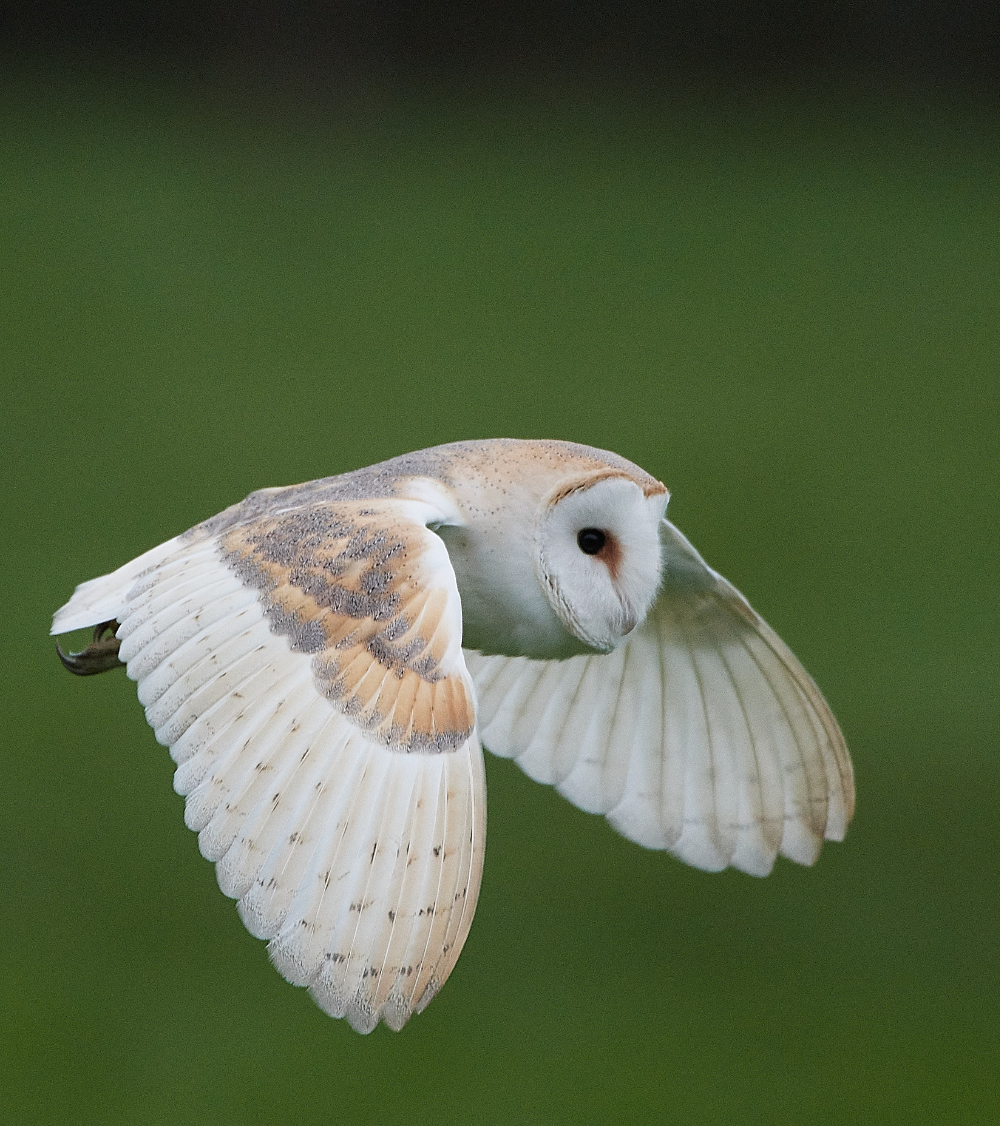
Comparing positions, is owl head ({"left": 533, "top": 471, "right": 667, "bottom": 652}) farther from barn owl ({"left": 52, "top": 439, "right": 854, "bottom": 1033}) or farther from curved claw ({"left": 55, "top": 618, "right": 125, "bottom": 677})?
curved claw ({"left": 55, "top": 618, "right": 125, "bottom": 677})

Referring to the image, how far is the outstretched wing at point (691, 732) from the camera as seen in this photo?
71.4 inches

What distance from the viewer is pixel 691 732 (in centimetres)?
188

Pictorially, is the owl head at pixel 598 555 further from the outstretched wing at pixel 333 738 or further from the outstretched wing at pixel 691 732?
the outstretched wing at pixel 691 732

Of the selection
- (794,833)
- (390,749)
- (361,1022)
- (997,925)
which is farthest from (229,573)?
(997,925)

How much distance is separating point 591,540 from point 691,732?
45 centimetres

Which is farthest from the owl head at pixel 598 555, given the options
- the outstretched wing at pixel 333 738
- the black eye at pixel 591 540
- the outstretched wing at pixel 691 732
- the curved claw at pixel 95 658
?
the curved claw at pixel 95 658

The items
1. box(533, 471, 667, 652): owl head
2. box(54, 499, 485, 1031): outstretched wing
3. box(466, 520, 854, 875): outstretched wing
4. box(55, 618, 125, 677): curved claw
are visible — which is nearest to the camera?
box(54, 499, 485, 1031): outstretched wing

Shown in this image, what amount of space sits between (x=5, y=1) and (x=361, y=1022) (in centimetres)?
727

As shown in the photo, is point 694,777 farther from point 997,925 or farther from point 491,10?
point 491,10

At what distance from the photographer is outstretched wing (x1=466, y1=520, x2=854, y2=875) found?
181 centimetres

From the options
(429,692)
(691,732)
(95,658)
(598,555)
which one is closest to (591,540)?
(598,555)

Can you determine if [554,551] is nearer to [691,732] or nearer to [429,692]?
[429,692]

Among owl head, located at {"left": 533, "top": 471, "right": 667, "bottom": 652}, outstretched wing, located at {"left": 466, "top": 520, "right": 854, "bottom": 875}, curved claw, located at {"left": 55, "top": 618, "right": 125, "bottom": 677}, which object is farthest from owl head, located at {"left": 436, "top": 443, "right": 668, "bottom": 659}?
curved claw, located at {"left": 55, "top": 618, "right": 125, "bottom": 677}

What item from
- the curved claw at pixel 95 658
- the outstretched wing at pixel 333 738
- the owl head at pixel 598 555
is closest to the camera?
the outstretched wing at pixel 333 738
